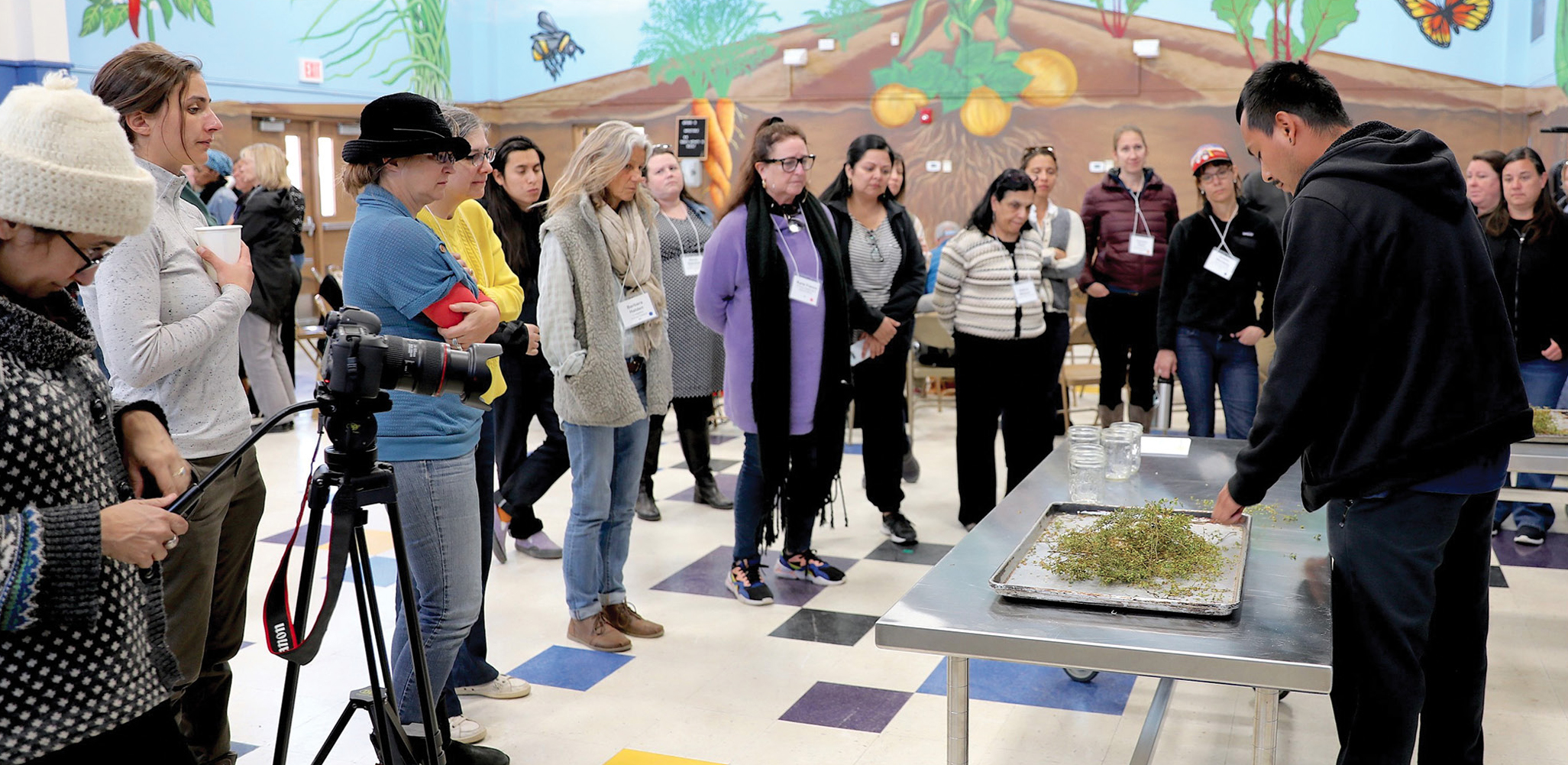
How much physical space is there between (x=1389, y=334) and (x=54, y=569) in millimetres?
1840

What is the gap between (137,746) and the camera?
1345mm

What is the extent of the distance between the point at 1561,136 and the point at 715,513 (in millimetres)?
6557

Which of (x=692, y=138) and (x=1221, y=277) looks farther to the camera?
(x=692, y=138)

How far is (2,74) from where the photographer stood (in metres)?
7.14

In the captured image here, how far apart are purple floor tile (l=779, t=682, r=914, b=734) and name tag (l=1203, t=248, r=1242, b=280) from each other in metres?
2.31

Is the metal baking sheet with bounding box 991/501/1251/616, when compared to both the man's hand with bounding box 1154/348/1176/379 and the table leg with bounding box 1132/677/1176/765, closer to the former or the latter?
the table leg with bounding box 1132/677/1176/765

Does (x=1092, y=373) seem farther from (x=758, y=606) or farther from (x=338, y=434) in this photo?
(x=338, y=434)

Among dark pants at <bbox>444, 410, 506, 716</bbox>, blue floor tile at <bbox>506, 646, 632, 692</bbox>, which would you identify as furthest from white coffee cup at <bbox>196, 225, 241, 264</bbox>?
blue floor tile at <bbox>506, 646, 632, 692</bbox>

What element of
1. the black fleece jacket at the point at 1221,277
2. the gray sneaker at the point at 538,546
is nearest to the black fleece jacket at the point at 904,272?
the black fleece jacket at the point at 1221,277

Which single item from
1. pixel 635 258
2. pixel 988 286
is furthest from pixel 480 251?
pixel 988 286

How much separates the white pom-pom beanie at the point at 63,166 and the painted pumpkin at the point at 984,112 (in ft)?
32.7

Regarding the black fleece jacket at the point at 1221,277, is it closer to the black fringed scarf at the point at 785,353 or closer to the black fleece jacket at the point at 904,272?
the black fleece jacket at the point at 904,272

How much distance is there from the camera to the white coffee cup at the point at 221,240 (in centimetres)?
216

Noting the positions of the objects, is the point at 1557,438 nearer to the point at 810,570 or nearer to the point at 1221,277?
the point at 1221,277
